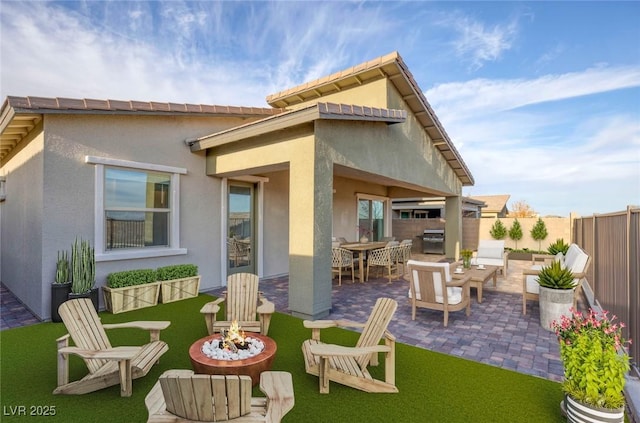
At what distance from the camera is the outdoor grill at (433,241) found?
17.1 metres

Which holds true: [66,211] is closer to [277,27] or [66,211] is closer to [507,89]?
[277,27]

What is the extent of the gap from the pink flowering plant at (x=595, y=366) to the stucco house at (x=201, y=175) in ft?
12.4

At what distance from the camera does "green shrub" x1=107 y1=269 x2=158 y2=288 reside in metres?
6.22

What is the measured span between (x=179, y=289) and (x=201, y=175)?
110 inches

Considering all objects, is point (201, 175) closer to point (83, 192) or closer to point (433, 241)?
point (83, 192)

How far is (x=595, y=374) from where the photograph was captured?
255 cm

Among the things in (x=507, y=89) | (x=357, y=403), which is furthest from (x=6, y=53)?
(x=507, y=89)

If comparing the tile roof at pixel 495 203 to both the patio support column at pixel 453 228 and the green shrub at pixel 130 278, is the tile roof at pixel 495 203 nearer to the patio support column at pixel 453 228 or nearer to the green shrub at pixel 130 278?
the patio support column at pixel 453 228

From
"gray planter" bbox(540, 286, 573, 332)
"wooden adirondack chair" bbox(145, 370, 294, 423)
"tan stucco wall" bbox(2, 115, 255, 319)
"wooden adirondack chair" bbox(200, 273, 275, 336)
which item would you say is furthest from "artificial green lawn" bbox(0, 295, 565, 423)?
"gray planter" bbox(540, 286, 573, 332)

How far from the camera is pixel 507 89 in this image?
11867 millimetres

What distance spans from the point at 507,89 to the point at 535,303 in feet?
27.9

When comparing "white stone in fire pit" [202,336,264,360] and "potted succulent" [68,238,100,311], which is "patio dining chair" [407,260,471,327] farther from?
"potted succulent" [68,238,100,311]

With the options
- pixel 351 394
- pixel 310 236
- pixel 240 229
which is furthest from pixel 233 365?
pixel 240 229

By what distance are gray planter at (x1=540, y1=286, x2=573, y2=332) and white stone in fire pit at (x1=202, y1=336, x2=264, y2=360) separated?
15.8 ft
